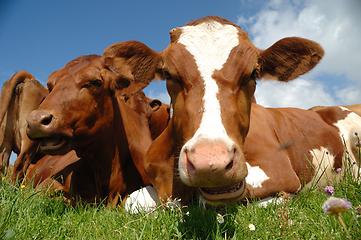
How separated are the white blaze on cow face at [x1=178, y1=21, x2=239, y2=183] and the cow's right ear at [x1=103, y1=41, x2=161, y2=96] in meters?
0.51

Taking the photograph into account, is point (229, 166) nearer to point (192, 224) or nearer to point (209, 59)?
point (192, 224)

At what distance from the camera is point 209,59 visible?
2582 millimetres

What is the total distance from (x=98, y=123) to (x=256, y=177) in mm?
2142

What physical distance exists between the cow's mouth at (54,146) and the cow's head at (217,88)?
1.28 meters

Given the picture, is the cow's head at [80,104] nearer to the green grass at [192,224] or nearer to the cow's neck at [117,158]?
the cow's neck at [117,158]

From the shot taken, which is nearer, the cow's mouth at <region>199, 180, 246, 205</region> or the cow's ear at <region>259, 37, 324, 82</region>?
the cow's mouth at <region>199, 180, 246, 205</region>

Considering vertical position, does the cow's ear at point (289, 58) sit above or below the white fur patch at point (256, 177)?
above

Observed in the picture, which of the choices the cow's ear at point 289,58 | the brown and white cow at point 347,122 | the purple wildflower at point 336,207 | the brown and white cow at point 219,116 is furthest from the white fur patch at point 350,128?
the purple wildflower at point 336,207

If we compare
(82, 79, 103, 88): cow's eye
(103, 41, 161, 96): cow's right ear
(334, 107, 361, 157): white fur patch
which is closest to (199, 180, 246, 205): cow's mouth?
(103, 41, 161, 96): cow's right ear

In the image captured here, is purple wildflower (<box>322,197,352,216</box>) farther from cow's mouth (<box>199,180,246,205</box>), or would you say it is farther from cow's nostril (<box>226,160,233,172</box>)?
cow's mouth (<box>199,180,246,205</box>)

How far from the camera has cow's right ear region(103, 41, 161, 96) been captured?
3.31 meters

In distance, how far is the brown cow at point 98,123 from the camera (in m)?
3.29

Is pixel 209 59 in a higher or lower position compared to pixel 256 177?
higher

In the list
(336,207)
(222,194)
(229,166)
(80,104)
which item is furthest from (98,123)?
(336,207)
